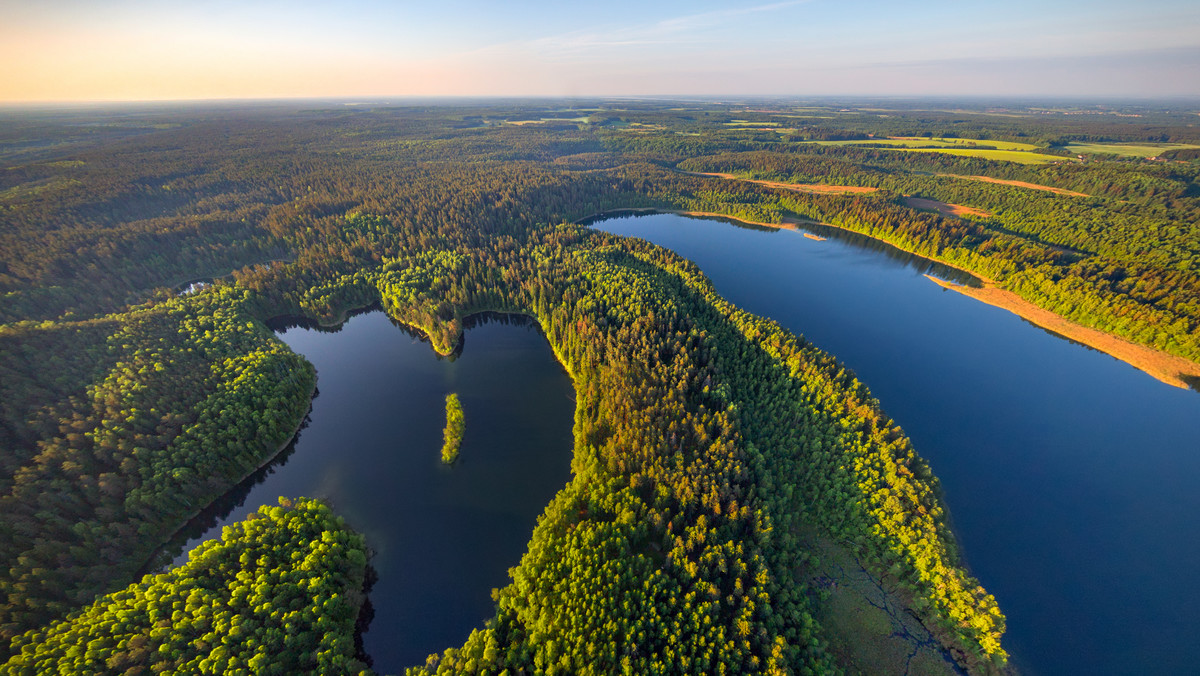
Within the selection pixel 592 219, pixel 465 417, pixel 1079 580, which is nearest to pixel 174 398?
pixel 465 417

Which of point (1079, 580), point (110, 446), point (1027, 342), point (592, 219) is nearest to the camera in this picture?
point (1079, 580)

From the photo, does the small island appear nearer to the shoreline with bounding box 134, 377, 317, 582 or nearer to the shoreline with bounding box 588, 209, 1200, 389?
the shoreline with bounding box 134, 377, 317, 582

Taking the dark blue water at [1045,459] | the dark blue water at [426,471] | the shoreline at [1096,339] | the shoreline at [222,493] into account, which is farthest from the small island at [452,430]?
the shoreline at [1096,339]

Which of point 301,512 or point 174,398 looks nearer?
point 301,512

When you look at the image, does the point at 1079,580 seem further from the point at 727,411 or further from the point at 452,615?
the point at 452,615

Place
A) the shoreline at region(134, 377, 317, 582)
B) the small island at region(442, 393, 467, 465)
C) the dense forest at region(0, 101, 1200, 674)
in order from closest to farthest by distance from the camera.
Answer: the dense forest at region(0, 101, 1200, 674) → the shoreline at region(134, 377, 317, 582) → the small island at region(442, 393, 467, 465)

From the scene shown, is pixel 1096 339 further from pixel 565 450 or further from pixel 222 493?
pixel 222 493

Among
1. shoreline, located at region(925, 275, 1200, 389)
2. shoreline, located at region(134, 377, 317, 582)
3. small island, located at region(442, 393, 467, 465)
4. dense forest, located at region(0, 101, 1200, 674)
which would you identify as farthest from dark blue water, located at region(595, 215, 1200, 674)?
shoreline, located at region(134, 377, 317, 582)
